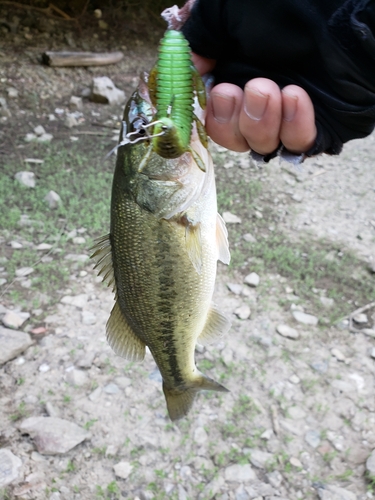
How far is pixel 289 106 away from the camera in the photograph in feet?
4.00

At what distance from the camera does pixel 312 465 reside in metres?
2.26

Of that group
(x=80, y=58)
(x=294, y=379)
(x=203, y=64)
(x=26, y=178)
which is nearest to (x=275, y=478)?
(x=294, y=379)

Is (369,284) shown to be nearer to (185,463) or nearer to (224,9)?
(185,463)

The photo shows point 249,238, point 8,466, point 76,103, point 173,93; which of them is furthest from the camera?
point 76,103

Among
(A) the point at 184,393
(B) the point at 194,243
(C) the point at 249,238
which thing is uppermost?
(B) the point at 194,243

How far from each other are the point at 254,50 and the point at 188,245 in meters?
0.55

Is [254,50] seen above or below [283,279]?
above

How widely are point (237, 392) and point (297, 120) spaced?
1.73 m

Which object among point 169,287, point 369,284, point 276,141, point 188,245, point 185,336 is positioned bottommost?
point 369,284

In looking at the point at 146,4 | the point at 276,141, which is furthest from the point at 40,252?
the point at 146,4

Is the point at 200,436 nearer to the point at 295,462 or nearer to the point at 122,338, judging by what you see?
the point at 295,462

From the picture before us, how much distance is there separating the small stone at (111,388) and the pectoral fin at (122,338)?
982mm

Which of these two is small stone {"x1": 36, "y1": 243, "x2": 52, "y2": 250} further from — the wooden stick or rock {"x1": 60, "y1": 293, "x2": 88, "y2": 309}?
the wooden stick

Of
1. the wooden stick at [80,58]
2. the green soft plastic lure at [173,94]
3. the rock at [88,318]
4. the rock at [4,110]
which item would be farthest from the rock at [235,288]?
the wooden stick at [80,58]
